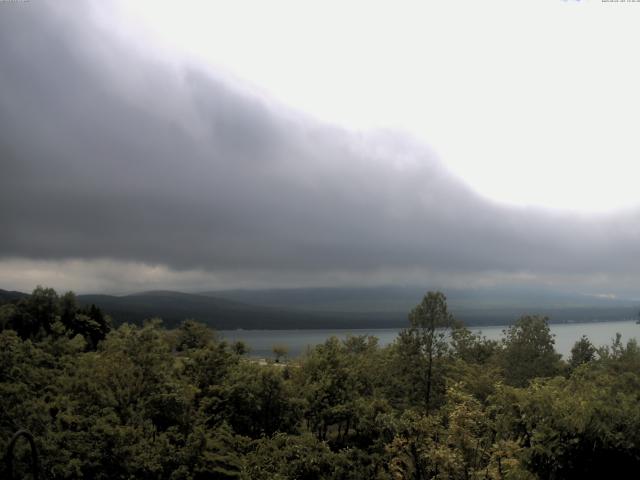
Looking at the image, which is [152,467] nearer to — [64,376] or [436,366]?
[64,376]

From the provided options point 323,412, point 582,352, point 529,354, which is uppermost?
point 529,354

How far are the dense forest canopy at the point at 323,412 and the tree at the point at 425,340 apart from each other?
9 cm

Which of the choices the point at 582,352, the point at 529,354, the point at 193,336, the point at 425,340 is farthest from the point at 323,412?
the point at 582,352

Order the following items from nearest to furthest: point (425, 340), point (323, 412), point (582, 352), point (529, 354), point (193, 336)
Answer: point (323, 412), point (425, 340), point (529, 354), point (582, 352), point (193, 336)

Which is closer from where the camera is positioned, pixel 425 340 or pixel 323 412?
pixel 323 412

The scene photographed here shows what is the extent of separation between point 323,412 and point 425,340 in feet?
35.2

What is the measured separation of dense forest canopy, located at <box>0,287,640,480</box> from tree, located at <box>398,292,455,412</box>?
87mm

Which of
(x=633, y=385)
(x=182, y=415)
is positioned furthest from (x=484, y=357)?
(x=182, y=415)

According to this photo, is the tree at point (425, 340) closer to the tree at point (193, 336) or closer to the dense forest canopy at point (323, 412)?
the dense forest canopy at point (323, 412)

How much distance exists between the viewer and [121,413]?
25.6 m

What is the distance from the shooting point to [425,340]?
116 ft

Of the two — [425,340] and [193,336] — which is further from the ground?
[425,340]

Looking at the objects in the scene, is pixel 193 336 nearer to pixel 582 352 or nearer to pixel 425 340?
pixel 425 340

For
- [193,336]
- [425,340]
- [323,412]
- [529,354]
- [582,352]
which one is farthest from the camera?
[193,336]
